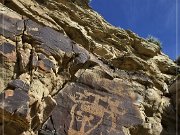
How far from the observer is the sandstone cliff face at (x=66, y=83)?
15539mm

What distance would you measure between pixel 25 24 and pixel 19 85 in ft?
14.0

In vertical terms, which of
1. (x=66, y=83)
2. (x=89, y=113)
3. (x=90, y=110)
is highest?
(x=66, y=83)

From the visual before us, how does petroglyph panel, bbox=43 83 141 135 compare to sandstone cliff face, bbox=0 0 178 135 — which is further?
petroglyph panel, bbox=43 83 141 135

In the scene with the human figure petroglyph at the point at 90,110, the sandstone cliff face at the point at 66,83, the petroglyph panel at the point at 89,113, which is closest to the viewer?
the sandstone cliff face at the point at 66,83

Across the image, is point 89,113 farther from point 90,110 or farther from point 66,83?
point 66,83

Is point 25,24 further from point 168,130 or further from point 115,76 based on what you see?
point 168,130

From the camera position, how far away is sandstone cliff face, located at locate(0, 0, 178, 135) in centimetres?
1554

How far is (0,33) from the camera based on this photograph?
676 inches

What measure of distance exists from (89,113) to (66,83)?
1.86 metres

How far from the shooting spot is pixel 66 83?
59.8 ft

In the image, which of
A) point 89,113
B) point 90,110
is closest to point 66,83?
point 90,110

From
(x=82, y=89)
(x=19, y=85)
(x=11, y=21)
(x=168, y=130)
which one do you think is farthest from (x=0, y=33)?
(x=168, y=130)

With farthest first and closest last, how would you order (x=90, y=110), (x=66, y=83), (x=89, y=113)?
(x=66, y=83)
(x=90, y=110)
(x=89, y=113)

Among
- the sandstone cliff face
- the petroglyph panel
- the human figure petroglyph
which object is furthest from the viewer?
A: the human figure petroglyph
